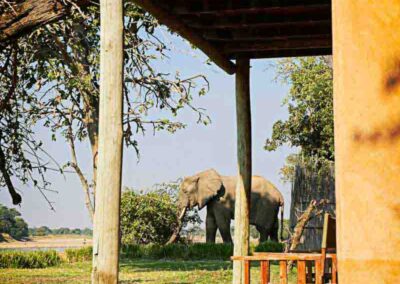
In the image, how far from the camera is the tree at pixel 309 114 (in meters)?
15.5

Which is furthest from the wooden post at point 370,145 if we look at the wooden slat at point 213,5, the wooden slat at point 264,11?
the wooden slat at point 213,5

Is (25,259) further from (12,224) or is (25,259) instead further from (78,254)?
(12,224)

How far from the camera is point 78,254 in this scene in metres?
16.4

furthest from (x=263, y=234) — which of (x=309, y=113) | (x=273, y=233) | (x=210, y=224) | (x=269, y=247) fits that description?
(x=309, y=113)

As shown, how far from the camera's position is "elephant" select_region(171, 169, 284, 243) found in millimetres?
19578

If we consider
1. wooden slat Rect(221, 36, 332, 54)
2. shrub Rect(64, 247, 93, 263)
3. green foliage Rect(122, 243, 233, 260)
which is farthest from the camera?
green foliage Rect(122, 243, 233, 260)

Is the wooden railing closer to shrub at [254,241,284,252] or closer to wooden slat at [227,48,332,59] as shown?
wooden slat at [227,48,332,59]

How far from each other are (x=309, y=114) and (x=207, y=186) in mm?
4970

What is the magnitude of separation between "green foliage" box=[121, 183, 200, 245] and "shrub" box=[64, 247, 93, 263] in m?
2.06

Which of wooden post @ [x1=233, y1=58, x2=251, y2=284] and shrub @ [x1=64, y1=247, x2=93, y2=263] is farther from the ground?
wooden post @ [x1=233, y1=58, x2=251, y2=284]

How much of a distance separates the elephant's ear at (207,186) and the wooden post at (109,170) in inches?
615

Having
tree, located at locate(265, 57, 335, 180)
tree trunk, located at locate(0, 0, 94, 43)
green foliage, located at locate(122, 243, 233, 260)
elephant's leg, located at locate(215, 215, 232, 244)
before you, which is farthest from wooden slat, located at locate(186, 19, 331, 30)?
elephant's leg, located at locate(215, 215, 232, 244)

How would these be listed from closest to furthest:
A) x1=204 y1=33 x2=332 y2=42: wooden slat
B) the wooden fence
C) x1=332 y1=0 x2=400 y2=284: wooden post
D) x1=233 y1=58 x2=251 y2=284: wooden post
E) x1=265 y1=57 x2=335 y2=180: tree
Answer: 1. x1=332 y1=0 x2=400 y2=284: wooden post
2. x1=204 y1=33 x2=332 y2=42: wooden slat
3. x1=233 y1=58 x2=251 y2=284: wooden post
4. the wooden fence
5. x1=265 y1=57 x2=335 y2=180: tree

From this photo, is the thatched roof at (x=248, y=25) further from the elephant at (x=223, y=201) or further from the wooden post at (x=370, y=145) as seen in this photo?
the elephant at (x=223, y=201)
